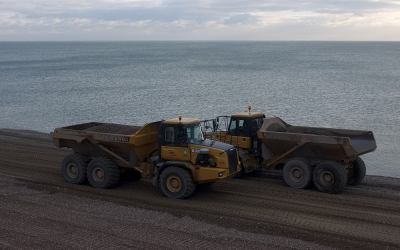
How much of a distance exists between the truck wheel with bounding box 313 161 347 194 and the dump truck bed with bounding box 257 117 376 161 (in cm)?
41

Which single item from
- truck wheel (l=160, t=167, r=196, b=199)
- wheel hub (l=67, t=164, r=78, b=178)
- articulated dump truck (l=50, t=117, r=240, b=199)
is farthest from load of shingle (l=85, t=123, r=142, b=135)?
truck wheel (l=160, t=167, r=196, b=199)

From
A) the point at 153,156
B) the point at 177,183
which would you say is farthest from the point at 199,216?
the point at 153,156

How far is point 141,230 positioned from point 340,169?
6758mm

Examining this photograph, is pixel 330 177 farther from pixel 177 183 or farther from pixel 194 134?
pixel 177 183

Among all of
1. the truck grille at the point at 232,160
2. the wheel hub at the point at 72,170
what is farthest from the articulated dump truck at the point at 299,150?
the wheel hub at the point at 72,170

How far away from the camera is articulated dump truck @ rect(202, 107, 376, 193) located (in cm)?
1504

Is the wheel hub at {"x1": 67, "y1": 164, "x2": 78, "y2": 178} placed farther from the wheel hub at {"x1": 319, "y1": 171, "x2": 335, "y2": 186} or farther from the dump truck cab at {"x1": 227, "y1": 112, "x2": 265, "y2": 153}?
the wheel hub at {"x1": 319, "y1": 171, "x2": 335, "y2": 186}

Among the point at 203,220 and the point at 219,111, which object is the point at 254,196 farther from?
the point at 219,111

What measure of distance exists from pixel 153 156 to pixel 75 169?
2756mm

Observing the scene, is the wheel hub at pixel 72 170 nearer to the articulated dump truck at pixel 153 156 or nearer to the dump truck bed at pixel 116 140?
the articulated dump truck at pixel 153 156

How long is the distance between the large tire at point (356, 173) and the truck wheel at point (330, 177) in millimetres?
1321

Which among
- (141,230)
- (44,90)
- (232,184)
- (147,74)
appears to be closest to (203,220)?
(141,230)

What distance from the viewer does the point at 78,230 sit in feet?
37.4

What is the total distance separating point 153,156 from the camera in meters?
15.3
